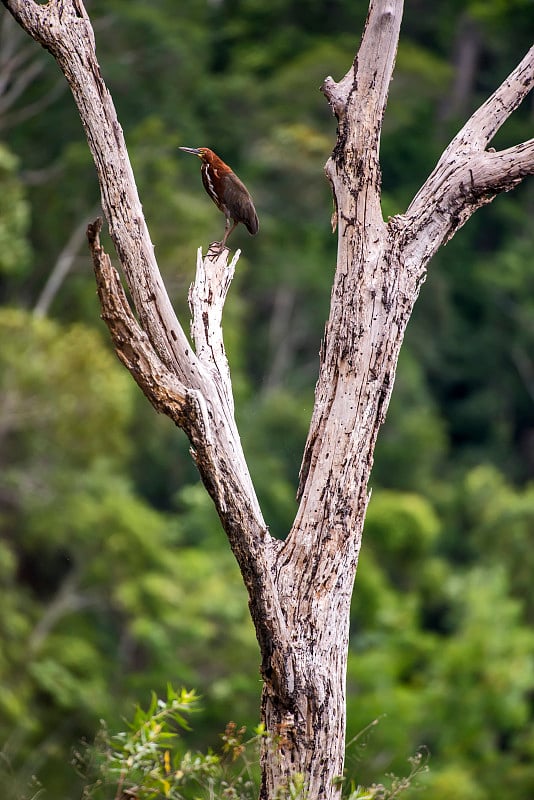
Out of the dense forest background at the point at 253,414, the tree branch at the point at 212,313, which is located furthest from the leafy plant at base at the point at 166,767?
the dense forest background at the point at 253,414

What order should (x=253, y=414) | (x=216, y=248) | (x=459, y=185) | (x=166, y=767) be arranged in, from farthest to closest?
(x=253, y=414), (x=216, y=248), (x=459, y=185), (x=166, y=767)

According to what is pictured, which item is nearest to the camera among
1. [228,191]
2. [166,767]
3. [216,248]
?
[166,767]

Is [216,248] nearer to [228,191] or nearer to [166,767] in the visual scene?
[228,191]

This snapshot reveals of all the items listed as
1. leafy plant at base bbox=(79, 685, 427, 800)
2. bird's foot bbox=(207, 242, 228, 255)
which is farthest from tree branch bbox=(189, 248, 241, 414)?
leafy plant at base bbox=(79, 685, 427, 800)

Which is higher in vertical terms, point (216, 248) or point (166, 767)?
point (216, 248)

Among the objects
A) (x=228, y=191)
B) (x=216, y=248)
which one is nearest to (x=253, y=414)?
(x=228, y=191)

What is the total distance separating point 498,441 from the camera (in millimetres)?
27656

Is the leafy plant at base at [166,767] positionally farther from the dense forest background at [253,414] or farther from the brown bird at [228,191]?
the dense forest background at [253,414]

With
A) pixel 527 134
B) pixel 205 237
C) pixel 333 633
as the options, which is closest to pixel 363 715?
pixel 205 237

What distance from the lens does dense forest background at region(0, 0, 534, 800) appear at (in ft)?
52.2

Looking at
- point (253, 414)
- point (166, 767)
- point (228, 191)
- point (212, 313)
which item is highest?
point (253, 414)

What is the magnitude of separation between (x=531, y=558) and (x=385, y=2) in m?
18.7

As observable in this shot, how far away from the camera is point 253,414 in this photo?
2297 cm

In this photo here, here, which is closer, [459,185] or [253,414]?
[459,185]
